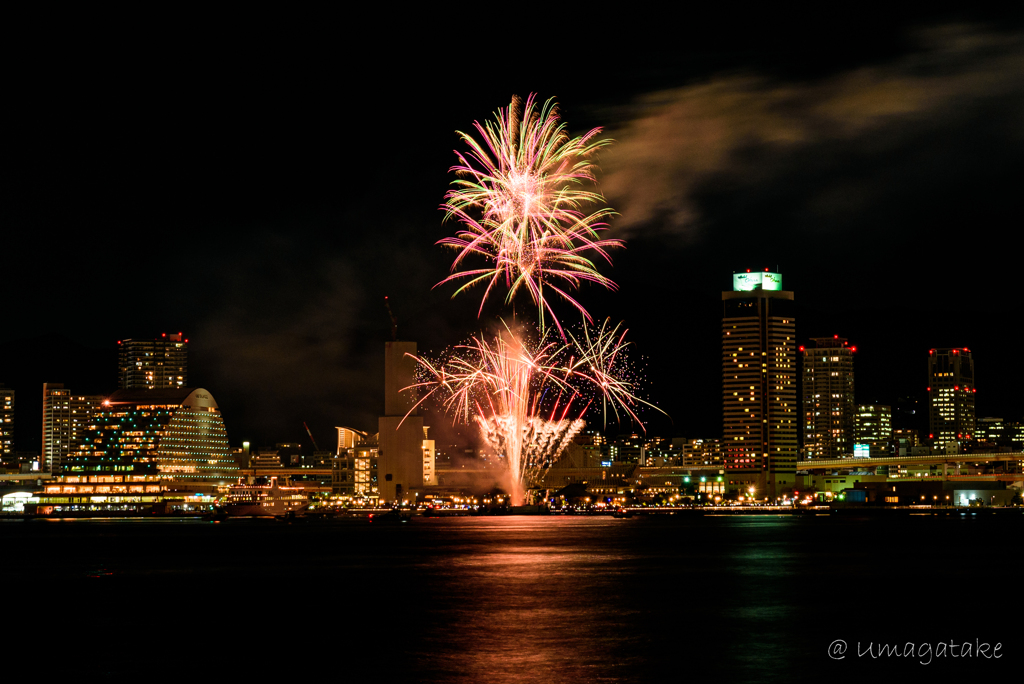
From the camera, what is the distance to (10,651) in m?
46.2

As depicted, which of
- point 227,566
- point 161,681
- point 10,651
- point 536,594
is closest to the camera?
point 161,681

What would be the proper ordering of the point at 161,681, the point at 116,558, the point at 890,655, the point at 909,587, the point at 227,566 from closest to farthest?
the point at 161,681, the point at 890,655, the point at 909,587, the point at 227,566, the point at 116,558

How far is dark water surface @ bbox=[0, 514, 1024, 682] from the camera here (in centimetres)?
4131

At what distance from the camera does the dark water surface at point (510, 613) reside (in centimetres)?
4131

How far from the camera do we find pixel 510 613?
56.3 metres

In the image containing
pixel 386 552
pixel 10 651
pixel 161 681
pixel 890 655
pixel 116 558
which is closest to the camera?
pixel 161 681

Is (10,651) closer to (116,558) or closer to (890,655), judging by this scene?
(890,655)

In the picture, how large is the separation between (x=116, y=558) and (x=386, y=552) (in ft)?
74.8

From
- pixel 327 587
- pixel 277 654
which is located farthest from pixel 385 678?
pixel 327 587

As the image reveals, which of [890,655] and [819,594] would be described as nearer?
[890,655]

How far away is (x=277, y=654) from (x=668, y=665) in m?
14.1

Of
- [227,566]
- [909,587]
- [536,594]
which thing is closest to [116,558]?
[227,566]

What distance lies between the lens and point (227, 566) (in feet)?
296

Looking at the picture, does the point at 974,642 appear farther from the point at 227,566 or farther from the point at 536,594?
the point at 227,566
